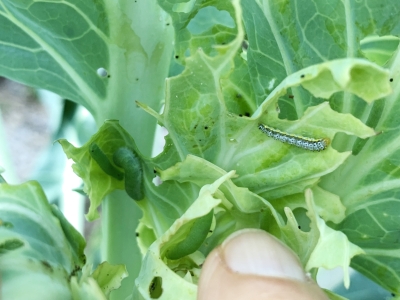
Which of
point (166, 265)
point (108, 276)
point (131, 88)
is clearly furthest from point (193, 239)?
point (131, 88)

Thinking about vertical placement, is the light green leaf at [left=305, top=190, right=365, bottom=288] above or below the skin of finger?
above

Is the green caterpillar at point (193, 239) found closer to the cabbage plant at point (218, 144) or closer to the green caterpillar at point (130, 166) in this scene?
the cabbage plant at point (218, 144)

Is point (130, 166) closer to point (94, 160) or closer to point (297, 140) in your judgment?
point (94, 160)

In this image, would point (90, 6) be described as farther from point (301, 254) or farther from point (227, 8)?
point (301, 254)

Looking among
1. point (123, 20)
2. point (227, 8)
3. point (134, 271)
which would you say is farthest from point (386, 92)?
point (134, 271)

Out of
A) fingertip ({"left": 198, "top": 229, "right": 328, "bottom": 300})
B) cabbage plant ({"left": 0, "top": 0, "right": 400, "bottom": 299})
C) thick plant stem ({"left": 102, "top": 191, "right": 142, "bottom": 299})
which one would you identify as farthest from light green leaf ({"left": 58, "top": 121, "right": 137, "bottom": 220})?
fingertip ({"left": 198, "top": 229, "right": 328, "bottom": 300})

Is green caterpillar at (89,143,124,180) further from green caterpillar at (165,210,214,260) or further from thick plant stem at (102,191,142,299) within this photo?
green caterpillar at (165,210,214,260)
